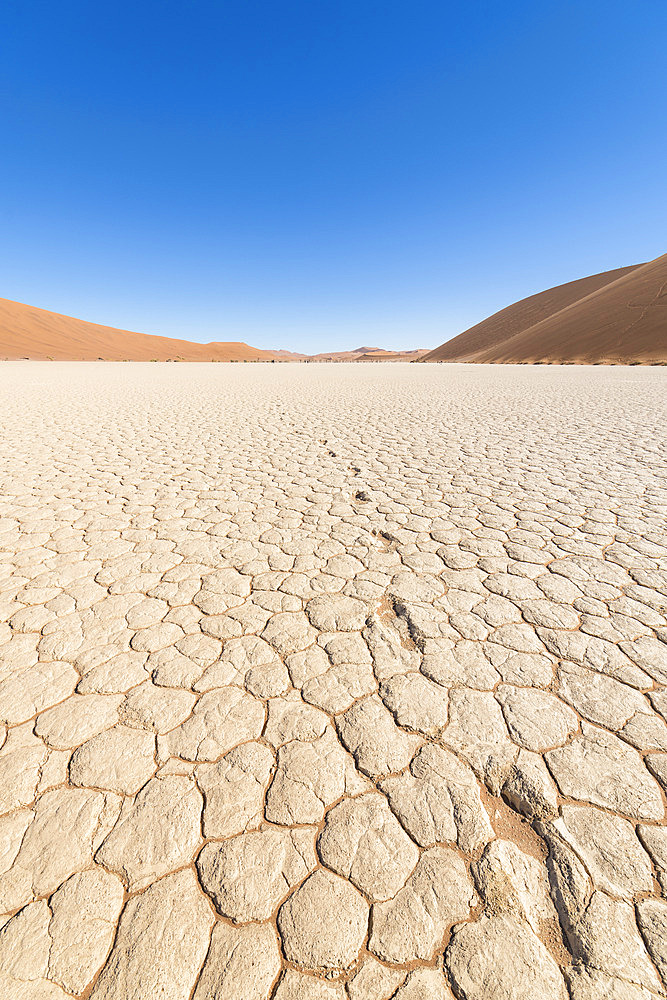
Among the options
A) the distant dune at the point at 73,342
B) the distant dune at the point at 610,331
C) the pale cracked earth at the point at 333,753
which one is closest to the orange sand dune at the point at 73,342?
the distant dune at the point at 73,342

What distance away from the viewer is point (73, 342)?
49.2 metres

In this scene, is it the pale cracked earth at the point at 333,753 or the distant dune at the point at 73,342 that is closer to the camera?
the pale cracked earth at the point at 333,753

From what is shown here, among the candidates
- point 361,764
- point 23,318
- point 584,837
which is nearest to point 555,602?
point 584,837

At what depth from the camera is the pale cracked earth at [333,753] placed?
92 cm

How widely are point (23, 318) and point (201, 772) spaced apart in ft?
212

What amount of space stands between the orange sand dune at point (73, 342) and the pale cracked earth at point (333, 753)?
4493cm

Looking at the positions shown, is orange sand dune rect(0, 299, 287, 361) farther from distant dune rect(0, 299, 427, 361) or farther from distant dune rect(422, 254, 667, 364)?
distant dune rect(422, 254, 667, 364)

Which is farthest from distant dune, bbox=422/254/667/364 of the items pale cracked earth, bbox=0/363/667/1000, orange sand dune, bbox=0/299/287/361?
orange sand dune, bbox=0/299/287/361

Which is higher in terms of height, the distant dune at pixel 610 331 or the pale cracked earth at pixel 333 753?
the distant dune at pixel 610 331

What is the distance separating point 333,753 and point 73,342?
60.3 metres

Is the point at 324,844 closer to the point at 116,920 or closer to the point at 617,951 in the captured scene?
the point at 116,920

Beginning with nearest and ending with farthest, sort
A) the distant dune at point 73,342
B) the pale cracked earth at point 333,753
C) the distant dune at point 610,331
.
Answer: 1. the pale cracked earth at point 333,753
2. the distant dune at point 610,331
3. the distant dune at point 73,342

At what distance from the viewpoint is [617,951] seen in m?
0.92

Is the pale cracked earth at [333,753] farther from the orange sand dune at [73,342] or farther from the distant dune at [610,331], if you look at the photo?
the orange sand dune at [73,342]
